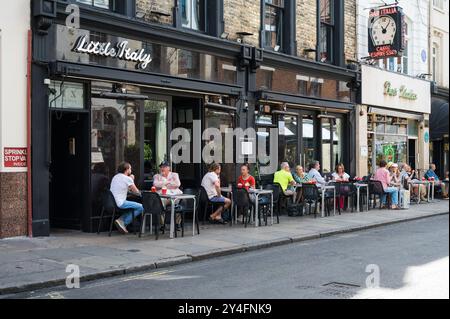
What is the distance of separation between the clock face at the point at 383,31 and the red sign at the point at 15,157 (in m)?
14.4

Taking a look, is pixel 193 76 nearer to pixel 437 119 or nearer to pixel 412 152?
pixel 412 152

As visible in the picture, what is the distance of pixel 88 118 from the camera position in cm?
1226

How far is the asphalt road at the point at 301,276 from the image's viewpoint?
6938mm

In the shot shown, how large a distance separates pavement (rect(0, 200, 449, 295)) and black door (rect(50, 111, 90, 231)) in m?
0.57

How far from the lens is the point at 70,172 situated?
41.5ft

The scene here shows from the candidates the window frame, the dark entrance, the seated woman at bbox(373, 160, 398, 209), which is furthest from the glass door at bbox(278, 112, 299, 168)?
the dark entrance

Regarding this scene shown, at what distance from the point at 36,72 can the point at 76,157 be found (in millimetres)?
2218

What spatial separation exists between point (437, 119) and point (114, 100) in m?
18.5

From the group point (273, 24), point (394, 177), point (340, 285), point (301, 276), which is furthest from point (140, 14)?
point (394, 177)

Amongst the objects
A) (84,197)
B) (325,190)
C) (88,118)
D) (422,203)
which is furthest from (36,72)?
(422,203)

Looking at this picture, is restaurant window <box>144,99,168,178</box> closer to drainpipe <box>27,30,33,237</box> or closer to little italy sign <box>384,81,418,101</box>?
drainpipe <box>27,30,33,237</box>

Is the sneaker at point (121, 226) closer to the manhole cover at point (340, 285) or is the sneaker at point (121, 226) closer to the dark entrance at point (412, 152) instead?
the manhole cover at point (340, 285)

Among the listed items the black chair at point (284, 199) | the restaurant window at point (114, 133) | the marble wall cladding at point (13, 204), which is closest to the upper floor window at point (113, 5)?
the restaurant window at point (114, 133)

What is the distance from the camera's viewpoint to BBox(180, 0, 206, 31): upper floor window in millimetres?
14977
